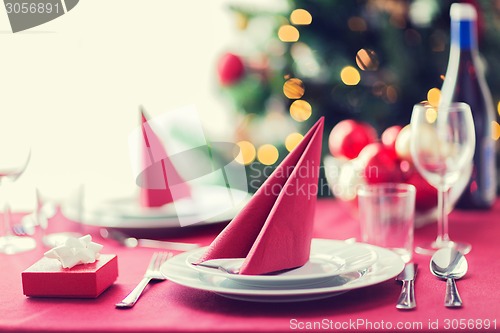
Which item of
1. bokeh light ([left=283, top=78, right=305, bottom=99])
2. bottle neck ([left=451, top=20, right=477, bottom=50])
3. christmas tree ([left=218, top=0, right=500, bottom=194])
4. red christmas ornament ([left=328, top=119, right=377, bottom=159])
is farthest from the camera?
bokeh light ([left=283, top=78, right=305, bottom=99])

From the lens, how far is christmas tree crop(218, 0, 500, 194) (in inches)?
69.6

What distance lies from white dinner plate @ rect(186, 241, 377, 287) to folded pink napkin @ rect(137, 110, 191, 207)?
344 mm

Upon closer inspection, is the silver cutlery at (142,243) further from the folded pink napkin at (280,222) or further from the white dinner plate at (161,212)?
the folded pink napkin at (280,222)

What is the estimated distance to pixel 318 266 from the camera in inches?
34.6

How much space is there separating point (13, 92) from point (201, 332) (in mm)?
619

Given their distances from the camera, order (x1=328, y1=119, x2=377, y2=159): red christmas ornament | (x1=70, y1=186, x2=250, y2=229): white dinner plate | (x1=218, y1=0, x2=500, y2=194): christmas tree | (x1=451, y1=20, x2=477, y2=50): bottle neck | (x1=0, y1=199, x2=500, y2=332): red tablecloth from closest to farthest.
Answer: (x1=0, y1=199, x2=500, y2=332): red tablecloth
(x1=70, y1=186, x2=250, y2=229): white dinner plate
(x1=451, y1=20, x2=477, y2=50): bottle neck
(x1=328, y1=119, x2=377, y2=159): red christmas ornament
(x1=218, y1=0, x2=500, y2=194): christmas tree

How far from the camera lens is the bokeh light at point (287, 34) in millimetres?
1845

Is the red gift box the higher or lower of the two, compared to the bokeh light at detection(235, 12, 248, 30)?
lower

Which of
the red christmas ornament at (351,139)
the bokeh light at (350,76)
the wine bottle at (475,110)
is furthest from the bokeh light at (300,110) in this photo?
the wine bottle at (475,110)

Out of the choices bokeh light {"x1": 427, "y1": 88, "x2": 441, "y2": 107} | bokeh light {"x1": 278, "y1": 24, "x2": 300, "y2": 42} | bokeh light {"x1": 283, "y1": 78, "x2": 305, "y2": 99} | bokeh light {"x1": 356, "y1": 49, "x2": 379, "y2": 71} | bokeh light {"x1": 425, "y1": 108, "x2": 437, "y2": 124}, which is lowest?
bokeh light {"x1": 427, "y1": 88, "x2": 441, "y2": 107}

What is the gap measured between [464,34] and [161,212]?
0.71 m

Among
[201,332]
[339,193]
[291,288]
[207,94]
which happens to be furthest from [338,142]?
[207,94]

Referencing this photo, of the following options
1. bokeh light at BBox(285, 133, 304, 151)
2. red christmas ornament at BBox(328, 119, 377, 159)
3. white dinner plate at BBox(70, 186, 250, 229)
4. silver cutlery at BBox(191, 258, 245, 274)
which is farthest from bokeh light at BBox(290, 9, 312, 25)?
silver cutlery at BBox(191, 258, 245, 274)

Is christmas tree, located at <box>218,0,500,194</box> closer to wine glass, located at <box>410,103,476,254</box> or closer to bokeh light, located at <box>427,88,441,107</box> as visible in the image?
bokeh light, located at <box>427,88,441,107</box>
